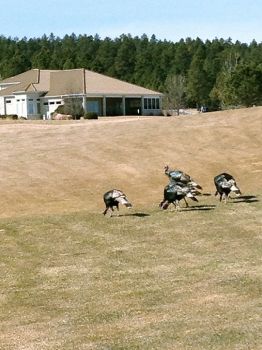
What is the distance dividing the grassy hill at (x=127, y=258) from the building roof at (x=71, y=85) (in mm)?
53868

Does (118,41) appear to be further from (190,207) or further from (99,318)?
(99,318)

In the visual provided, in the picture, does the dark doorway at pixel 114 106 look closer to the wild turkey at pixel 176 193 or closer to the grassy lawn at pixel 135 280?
the grassy lawn at pixel 135 280

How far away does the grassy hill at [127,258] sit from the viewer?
10.9 metres

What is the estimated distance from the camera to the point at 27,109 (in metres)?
91.9

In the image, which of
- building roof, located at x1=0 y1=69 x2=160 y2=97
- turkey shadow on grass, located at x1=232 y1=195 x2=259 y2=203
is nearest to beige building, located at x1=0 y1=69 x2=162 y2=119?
building roof, located at x1=0 y1=69 x2=160 y2=97

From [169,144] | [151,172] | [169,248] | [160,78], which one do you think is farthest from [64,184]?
[160,78]

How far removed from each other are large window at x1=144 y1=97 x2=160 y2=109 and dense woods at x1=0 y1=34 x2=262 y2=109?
8940mm

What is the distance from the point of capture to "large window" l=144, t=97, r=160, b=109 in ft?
310

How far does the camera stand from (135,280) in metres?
14.2

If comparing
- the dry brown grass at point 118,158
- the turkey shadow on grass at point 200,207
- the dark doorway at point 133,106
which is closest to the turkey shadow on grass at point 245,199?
the turkey shadow on grass at point 200,207

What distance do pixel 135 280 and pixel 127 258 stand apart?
2071mm

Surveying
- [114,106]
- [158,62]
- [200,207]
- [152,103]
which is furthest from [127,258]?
[158,62]

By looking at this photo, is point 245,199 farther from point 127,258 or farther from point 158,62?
point 158,62

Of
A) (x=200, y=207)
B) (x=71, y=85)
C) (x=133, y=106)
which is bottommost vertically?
(x=200, y=207)
